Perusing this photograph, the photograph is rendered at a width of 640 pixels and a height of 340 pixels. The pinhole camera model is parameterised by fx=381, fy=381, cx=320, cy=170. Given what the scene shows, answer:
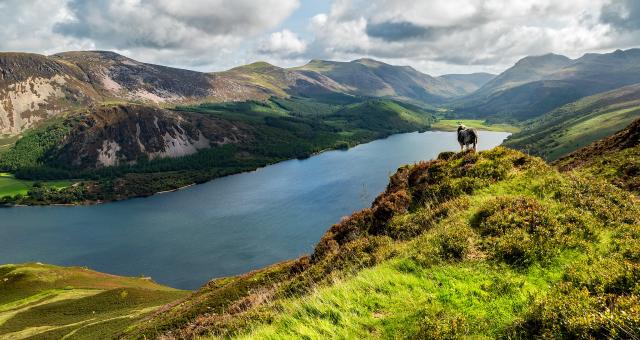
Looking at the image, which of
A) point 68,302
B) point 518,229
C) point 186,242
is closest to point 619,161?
point 518,229

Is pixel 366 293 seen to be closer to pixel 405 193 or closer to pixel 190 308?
pixel 405 193

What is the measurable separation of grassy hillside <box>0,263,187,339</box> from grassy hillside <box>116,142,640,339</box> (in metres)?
51.4

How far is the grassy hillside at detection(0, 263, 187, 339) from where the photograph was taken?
6444 cm

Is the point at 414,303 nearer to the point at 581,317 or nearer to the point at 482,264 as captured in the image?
the point at 482,264

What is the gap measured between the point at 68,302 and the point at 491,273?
319ft

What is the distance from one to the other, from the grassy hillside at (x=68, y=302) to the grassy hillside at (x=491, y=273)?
51444mm

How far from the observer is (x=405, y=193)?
3256cm

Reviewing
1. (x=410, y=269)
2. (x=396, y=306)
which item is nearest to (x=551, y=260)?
(x=410, y=269)

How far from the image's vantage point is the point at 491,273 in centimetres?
1540

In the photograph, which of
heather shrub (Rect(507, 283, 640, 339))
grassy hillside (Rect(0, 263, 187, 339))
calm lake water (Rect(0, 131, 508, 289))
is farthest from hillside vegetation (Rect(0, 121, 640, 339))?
calm lake water (Rect(0, 131, 508, 289))

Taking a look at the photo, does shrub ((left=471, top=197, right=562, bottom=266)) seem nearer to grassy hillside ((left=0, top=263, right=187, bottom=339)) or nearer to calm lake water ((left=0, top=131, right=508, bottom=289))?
grassy hillside ((left=0, top=263, right=187, bottom=339))

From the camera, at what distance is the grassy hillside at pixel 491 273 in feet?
37.4

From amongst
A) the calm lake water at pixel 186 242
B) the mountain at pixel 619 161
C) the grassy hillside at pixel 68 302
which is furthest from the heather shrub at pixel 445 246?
the calm lake water at pixel 186 242

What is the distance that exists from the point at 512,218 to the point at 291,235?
471 ft
